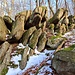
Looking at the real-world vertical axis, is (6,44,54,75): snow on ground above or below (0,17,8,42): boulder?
below

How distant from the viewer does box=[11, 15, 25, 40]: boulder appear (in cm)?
1120

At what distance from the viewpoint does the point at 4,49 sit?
9.81 metres

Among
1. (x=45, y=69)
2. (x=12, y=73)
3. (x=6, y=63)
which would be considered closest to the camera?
(x=45, y=69)

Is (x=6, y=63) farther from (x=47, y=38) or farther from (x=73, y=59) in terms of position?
(x=73, y=59)

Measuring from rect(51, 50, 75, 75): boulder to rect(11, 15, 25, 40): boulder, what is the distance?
15.2 ft

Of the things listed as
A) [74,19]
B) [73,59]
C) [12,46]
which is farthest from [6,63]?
[74,19]

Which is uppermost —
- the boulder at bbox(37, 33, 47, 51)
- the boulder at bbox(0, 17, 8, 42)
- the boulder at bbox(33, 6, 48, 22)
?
the boulder at bbox(33, 6, 48, 22)

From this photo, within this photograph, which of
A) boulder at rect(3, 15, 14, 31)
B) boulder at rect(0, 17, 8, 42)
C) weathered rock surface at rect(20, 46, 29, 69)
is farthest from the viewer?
boulder at rect(3, 15, 14, 31)

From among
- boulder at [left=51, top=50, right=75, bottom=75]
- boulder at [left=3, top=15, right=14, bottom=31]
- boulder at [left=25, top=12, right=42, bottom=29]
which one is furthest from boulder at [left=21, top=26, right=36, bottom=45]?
boulder at [left=51, top=50, right=75, bottom=75]

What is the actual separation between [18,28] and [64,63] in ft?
18.2

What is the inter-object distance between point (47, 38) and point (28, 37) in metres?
1.30

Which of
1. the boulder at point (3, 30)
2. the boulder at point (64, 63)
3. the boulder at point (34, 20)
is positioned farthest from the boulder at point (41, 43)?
the boulder at point (64, 63)

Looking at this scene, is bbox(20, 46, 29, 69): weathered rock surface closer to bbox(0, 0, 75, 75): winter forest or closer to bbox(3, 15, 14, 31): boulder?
bbox(0, 0, 75, 75): winter forest

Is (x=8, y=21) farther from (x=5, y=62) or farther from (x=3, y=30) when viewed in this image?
(x=5, y=62)
